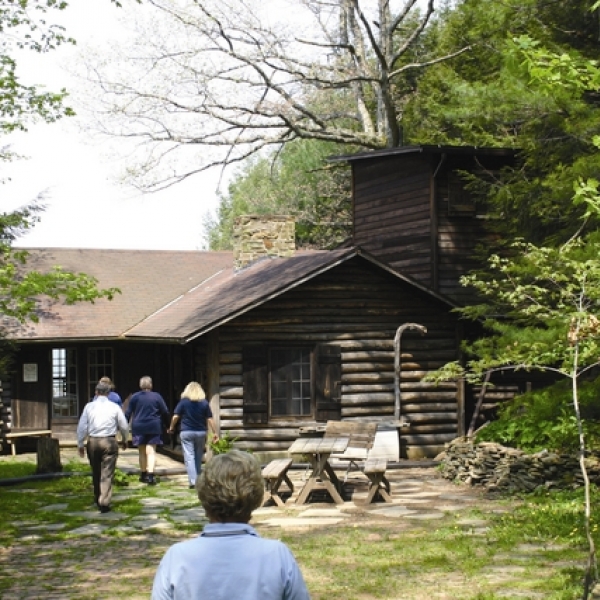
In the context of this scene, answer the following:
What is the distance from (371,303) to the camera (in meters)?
20.6

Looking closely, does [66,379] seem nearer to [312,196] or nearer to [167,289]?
[167,289]

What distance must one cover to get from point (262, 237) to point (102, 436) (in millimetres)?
11330

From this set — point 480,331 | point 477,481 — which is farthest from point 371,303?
point 477,481

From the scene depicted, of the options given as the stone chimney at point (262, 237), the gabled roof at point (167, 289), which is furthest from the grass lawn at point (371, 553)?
the stone chimney at point (262, 237)

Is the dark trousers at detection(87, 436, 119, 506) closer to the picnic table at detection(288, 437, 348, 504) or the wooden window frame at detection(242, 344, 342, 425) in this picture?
the picnic table at detection(288, 437, 348, 504)

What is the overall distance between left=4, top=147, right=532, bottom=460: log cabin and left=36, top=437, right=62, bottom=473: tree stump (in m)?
2.65

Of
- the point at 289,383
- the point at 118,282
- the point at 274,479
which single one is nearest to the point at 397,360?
the point at 289,383

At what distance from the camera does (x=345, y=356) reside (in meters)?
20.3

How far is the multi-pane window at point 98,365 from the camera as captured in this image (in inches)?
982

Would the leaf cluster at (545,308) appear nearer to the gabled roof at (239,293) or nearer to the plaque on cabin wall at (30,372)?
the gabled roof at (239,293)

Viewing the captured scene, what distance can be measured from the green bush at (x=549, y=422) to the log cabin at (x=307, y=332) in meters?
3.75

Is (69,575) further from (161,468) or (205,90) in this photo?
(205,90)

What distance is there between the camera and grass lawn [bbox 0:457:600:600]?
29.9 feet

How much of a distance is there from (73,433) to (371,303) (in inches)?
327
